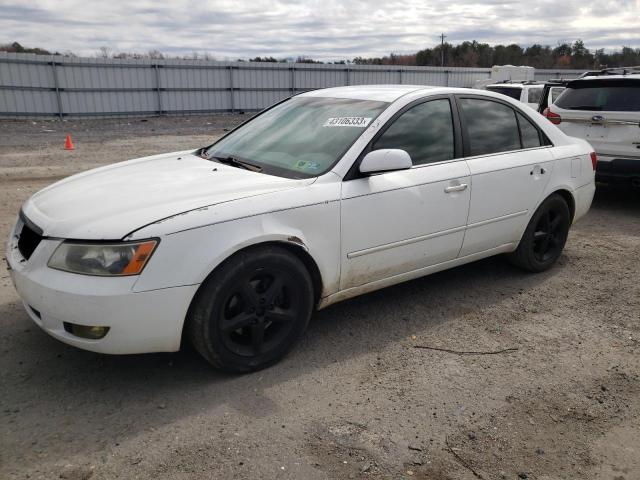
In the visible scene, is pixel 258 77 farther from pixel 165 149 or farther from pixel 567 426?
pixel 567 426

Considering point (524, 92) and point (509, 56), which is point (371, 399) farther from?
point (509, 56)

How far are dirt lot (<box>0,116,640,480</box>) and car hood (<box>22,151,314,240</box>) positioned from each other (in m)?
0.90

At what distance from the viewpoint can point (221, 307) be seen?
3082 mm

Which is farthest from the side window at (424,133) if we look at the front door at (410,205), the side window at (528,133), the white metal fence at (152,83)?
the white metal fence at (152,83)

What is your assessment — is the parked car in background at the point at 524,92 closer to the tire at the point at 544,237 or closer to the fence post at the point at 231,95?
the tire at the point at 544,237

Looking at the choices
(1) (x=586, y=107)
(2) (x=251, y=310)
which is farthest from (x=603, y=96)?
(2) (x=251, y=310)

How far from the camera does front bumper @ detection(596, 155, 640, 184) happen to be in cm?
733

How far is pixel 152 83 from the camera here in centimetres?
2244

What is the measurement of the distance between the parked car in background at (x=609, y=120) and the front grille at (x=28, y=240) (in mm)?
7020

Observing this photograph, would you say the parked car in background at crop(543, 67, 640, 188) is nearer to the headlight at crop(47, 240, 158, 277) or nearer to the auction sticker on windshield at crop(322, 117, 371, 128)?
the auction sticker on windshield at crop(322, 117, 371, 128)

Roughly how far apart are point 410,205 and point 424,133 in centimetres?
60

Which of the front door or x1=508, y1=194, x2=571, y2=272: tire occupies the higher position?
the front door

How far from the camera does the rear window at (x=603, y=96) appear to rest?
7383 millimetres

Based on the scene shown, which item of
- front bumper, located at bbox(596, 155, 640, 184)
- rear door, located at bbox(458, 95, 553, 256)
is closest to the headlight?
rear door, located at bbox(458, 95, 553, 256)
